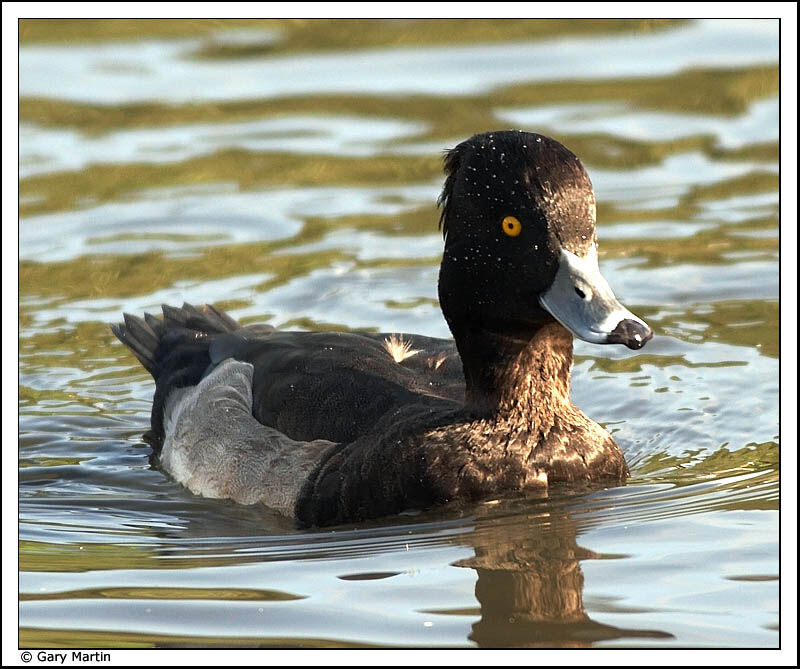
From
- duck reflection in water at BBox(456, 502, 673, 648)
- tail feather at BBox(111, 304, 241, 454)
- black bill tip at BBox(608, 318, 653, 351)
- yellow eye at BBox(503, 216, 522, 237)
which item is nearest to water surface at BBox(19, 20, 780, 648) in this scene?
duck reflection in water at BBox(456, 502, 673, 648)

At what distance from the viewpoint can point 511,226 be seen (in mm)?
7824

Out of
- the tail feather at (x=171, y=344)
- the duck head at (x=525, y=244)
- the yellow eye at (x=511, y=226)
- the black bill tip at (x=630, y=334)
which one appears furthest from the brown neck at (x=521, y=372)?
the tail feather at (x=171, y=344)

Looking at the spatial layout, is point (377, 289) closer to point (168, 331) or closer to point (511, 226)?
point (168, 331)

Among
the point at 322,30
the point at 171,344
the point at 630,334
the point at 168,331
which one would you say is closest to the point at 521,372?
the point at 630,334

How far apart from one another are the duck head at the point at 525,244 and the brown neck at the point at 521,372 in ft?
0.23

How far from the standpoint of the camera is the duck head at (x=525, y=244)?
24.7ft

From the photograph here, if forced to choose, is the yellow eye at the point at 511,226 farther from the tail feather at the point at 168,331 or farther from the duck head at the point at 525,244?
the tail feather at the point at 168,331

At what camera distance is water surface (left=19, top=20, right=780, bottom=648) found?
22.9ft

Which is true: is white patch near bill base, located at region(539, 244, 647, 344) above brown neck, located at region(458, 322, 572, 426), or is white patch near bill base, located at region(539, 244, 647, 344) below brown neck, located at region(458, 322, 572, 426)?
above

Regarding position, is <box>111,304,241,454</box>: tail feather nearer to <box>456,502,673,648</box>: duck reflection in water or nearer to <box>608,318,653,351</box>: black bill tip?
<box>456,502,673,648</box>: duck reflection in water

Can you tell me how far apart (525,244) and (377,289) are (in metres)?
4.45

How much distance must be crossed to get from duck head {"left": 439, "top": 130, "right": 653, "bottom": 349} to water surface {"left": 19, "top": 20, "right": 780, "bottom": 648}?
1.01 m

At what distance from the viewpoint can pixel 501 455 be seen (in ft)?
26.4

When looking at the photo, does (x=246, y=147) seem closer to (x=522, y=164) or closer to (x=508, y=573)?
(x=522, y=164)
